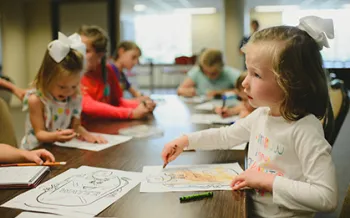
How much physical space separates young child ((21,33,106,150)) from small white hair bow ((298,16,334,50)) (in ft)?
3.12

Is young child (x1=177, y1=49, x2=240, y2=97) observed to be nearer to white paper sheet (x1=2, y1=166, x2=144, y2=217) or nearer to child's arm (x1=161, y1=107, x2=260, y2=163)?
child's arm (x1=161, y1=107, x2=260, y2=163)

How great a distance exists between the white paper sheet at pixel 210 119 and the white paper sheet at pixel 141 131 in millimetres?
342

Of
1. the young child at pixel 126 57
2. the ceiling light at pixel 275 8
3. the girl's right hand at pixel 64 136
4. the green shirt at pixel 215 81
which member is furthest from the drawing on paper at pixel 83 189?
the ceiling light at pixel 275 8

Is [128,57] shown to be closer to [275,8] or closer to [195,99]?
[195,99]

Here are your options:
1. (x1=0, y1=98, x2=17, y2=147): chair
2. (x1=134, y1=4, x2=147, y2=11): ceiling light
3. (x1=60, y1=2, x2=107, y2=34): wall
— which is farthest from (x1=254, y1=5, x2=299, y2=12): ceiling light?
(x1=0, y1=98, x2=17, y2=147): chair

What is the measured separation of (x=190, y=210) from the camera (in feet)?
2.91

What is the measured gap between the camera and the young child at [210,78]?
11.9 feet

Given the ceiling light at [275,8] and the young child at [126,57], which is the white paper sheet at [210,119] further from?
the ceiling light at [275,8]

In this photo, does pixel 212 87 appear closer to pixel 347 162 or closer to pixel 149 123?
pixel 347 162

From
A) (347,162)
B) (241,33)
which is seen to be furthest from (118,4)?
(347,162)

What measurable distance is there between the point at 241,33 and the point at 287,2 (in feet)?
12.8

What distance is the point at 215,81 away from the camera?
382 cm

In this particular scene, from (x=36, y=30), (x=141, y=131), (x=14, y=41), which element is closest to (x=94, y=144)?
(x=141, y=131)

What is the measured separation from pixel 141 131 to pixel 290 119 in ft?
3.13
